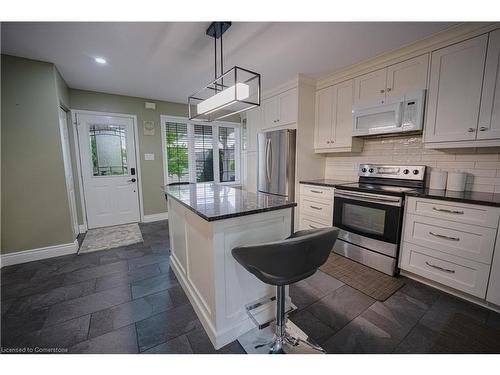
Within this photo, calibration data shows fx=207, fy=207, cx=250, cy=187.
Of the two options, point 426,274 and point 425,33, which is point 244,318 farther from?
point 425,33

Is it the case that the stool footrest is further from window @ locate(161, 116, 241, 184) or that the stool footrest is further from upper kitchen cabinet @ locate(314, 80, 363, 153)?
window @ locate(161, 116, 241, 184)

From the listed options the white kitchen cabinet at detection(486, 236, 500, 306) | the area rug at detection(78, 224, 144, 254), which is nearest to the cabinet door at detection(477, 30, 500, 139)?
the white kitchen cabinet at detection(486, 236, 500, 306)

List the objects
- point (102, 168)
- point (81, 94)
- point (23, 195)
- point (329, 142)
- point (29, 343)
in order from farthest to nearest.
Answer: point (102, 168)
point (81, 94)
point (329, 142)
point (23, 195)
point (29, 343)

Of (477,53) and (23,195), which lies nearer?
(477,53)

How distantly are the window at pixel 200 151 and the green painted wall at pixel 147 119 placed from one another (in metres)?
0.15

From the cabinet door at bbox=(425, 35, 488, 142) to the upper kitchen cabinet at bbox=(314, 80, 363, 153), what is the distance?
85cm

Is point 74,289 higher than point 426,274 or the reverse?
the reverse

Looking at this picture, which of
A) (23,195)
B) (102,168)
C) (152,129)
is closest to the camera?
(23,195)

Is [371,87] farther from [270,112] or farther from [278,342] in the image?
[278,342]

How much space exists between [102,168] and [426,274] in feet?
16.4

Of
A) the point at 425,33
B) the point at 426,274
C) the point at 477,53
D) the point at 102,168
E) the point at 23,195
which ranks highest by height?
the point at 425,33

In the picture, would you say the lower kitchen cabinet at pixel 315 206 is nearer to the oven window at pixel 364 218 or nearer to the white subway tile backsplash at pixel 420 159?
the oven window at pixel 364 218

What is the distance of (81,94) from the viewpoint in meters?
3.55
